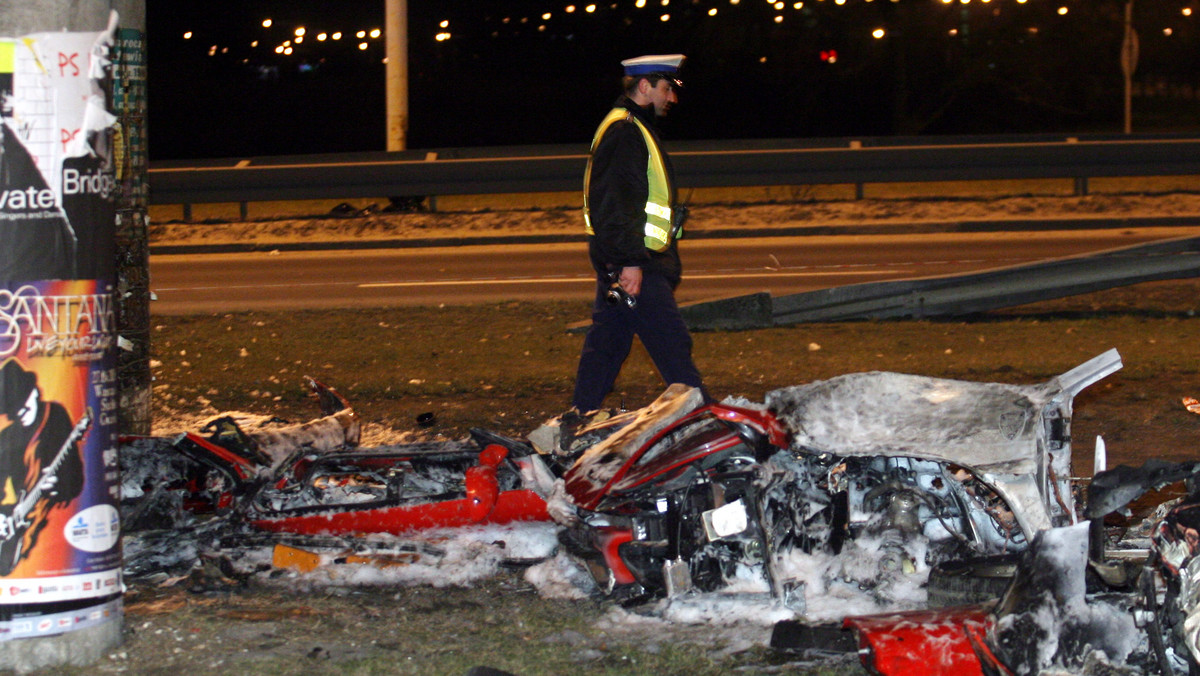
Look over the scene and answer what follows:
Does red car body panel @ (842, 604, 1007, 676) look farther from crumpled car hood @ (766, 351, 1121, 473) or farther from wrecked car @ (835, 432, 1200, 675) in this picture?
crumpled car hood @ (766, 351, 1121, 473)

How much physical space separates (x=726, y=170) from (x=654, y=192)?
1091cm

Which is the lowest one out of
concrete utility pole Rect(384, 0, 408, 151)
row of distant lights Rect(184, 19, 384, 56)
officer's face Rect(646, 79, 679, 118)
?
officer's face Rect(646, 79, 679, 118)

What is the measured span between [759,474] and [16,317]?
7.41 feet

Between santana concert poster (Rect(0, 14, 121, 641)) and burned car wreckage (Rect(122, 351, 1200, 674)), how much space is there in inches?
34.3

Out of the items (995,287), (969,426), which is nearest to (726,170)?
(995,287)

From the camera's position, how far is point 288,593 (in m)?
4.42

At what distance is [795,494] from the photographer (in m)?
4.00

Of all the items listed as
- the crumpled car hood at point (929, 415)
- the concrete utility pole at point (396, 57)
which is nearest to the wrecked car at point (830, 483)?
the crumpled car hood at point (929, 415)

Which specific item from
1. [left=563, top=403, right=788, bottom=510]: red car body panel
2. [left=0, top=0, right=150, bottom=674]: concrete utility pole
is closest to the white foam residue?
[left=563, top=403, right=788, bottom=510]: red car body panel

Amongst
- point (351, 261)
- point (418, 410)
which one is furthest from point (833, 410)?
→ point (351, 261)

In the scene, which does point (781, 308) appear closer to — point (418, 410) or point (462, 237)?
point (418, 410)

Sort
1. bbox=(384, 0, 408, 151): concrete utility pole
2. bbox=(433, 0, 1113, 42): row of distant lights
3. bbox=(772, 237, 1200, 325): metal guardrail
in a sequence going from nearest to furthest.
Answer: bbox=(772, 237, 1200, 325): metal guardrail → bbox=(384, 0, 408, 151): concrete utility pole → bbox=(433, 0, 1113, 42): row of distant lights

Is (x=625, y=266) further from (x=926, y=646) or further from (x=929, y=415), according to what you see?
(x=926, y=646)

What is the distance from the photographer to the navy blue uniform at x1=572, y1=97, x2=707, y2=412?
5.64 metres
